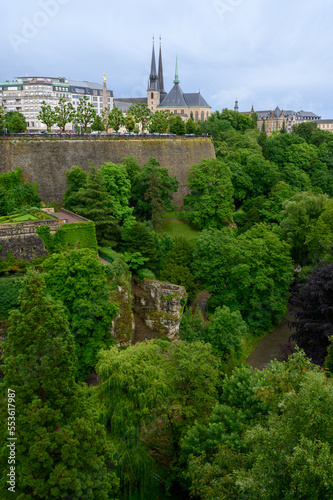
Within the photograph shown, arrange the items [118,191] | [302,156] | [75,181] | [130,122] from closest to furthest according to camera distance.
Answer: [75,181] → [118,191] → [130,122] → [302,156]

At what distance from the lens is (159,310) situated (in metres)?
28.7

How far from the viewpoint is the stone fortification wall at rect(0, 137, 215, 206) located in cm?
3925

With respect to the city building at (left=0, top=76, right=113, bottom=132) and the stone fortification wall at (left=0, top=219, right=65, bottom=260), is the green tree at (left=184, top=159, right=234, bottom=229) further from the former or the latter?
the city building at (left=0, top=76, right=113, bottom=132)

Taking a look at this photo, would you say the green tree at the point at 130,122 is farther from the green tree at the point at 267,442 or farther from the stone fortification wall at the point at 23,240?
the green tree at the point at 267,442

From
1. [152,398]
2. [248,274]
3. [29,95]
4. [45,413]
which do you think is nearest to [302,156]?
[248,274]

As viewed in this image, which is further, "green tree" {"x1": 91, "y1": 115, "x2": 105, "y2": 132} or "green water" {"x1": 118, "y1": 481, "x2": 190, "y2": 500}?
"green tree" {"x1": 91, "y1": 115, "x2": 105, "y2": 132}

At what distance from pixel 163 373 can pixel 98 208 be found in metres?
18.1

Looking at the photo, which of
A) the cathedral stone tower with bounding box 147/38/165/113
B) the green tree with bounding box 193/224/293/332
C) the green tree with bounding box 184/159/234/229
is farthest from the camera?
the cathedral stone tower with bounding box 147/38/165/113

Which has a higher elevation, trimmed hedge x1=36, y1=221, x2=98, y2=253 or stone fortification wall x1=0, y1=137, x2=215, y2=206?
stone fortification wall x1=0, y1=137, x2=215, y2=206

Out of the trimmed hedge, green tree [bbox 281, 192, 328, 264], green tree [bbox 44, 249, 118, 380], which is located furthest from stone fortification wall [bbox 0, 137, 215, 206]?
green tree [bbox 44, 249, 118, 380]

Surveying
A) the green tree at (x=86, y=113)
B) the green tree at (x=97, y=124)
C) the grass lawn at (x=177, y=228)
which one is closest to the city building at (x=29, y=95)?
the green tree at (x=97, y=124)

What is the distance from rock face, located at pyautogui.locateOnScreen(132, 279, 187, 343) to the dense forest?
1.45m

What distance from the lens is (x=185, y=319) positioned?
24281 millimetres

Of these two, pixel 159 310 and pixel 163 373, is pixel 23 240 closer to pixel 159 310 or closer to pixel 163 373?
pixel 159 310
